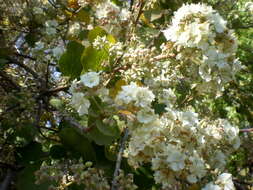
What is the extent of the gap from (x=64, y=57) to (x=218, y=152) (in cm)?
93

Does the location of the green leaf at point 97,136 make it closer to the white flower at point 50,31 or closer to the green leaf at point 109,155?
the green leaf at point 109,155

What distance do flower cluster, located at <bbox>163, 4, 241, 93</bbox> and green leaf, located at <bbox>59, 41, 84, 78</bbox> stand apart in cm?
54

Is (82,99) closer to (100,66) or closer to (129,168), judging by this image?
(100,66)

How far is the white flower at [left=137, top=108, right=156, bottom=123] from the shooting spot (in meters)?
1.50

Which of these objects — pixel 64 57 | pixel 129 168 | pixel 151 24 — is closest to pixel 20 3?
pixel 151 24

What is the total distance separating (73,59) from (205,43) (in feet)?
2.42

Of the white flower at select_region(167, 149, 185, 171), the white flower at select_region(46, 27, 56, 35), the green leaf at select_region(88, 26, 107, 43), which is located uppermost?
the white flower at select_region(46, 27, 56, 35)

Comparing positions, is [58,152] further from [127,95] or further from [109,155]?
[127,95]

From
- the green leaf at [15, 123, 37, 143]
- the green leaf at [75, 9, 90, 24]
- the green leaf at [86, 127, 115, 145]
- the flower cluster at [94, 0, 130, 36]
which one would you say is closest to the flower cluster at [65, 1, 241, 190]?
the green leaf at [86, 127, 115, 145]

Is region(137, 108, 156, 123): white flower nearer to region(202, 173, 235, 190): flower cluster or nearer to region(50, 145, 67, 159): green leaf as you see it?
region(202, 173, 235, 190): flower cluster

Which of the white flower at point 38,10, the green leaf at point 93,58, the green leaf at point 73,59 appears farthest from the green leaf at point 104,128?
the white flower at point 38,10

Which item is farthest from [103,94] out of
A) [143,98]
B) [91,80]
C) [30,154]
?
[30,154]

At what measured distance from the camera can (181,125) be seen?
161 centimetres

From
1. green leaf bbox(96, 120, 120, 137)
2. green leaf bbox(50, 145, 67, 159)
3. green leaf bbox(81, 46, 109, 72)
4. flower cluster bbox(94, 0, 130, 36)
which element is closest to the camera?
green leaf bbox(96, 120, 120, 137)
